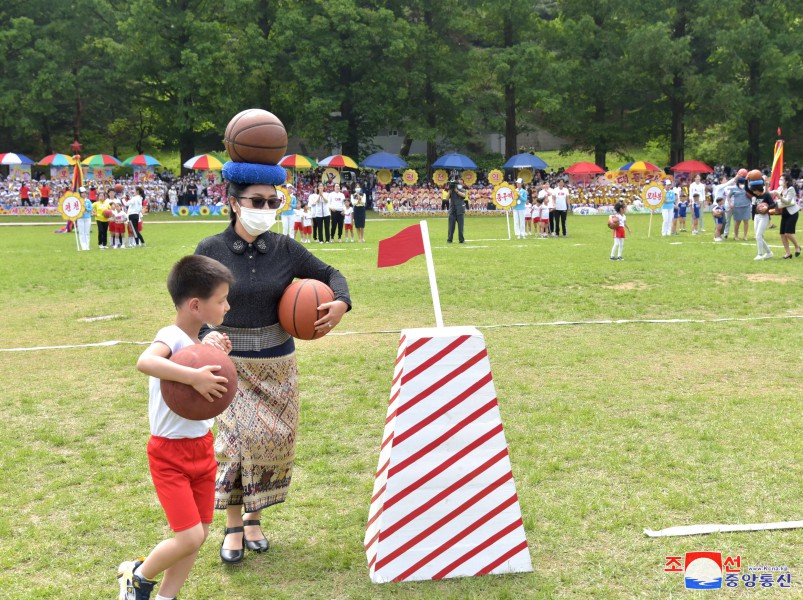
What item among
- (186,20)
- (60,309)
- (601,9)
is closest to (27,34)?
(186,20)

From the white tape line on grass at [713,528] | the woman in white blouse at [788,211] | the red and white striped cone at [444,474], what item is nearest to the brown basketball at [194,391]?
the red and white striped cone at [444,474]

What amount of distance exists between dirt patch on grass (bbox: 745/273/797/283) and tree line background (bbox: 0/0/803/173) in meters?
34.0

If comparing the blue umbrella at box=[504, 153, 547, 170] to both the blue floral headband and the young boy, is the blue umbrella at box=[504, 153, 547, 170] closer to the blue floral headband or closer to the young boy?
the blue floral headband

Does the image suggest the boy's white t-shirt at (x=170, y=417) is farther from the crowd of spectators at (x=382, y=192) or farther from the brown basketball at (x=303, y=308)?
the crowd of spectators at (x=382, y=192)

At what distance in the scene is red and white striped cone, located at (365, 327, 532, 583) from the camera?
4160mm

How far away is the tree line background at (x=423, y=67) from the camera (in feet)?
156

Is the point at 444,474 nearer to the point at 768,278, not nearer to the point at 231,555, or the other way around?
the point at 231,555

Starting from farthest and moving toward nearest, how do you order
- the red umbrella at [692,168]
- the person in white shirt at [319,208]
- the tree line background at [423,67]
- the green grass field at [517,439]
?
1. the tree line background at [423,67]
2. the red umbrella at [692,168]
3. the person in white shirt at [319,208]
4. the green grass field at [517,439]

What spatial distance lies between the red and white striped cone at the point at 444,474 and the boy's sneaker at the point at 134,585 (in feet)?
3.62

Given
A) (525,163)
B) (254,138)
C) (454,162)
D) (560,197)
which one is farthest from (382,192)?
(254,138)

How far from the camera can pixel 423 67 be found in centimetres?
5034

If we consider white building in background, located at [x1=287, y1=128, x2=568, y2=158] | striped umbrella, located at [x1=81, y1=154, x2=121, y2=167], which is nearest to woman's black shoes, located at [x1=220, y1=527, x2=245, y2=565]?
striped umbrella, located at [x1=81, y1=154, x2=121, y2=167]

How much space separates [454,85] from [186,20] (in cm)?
1669

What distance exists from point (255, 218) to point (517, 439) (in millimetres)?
2978
